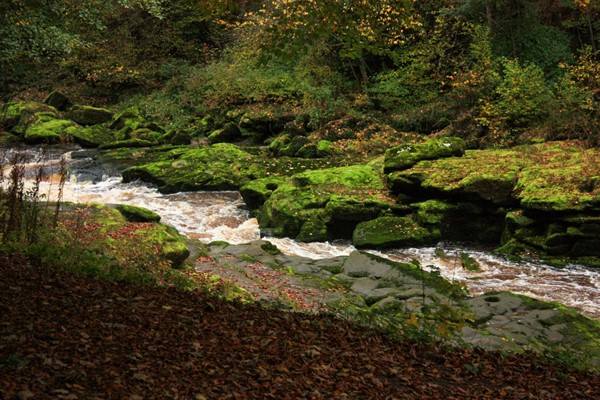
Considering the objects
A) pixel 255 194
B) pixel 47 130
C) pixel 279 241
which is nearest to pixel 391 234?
pixel 279 241

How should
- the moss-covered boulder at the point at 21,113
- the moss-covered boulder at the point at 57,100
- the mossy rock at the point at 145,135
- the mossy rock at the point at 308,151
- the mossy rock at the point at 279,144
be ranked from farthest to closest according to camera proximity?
the moss-covered boulder at the point at 57,100 < the moss-covered boulder at the point at 21,113 < the mossy rock at the point at 145,135 < the mossy rock at the point at 279,144 < the mossy rock at the point at 308,151

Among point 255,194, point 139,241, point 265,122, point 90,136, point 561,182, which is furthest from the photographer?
point 265,122

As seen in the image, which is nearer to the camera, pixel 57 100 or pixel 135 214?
pixel 135 214

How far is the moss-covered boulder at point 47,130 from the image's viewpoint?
22.1 metres

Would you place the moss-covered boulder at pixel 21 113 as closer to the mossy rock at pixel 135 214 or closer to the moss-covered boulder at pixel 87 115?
the moss-covered boulder at pixel 87 115

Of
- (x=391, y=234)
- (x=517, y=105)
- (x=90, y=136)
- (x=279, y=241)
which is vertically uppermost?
(x=517, y=105)

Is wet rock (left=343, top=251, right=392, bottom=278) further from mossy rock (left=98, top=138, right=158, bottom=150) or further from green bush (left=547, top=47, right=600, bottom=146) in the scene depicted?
mossy rock (left=98, top=138, right=158, bottom=150)

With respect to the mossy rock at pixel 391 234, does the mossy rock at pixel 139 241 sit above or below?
above

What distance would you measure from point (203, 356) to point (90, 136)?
19694 millimetres

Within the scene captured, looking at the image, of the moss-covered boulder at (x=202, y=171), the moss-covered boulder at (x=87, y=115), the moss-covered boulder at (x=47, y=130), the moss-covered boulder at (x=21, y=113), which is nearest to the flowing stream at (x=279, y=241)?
the moss-covered boulder at (x=202, y=171)

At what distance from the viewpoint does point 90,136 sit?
2228 centimetres

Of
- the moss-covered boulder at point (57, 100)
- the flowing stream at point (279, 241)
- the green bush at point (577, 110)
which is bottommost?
the flowing stream at point (279, 241)

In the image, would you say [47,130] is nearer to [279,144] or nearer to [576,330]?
[279,144]

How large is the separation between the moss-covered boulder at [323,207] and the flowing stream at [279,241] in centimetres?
37
